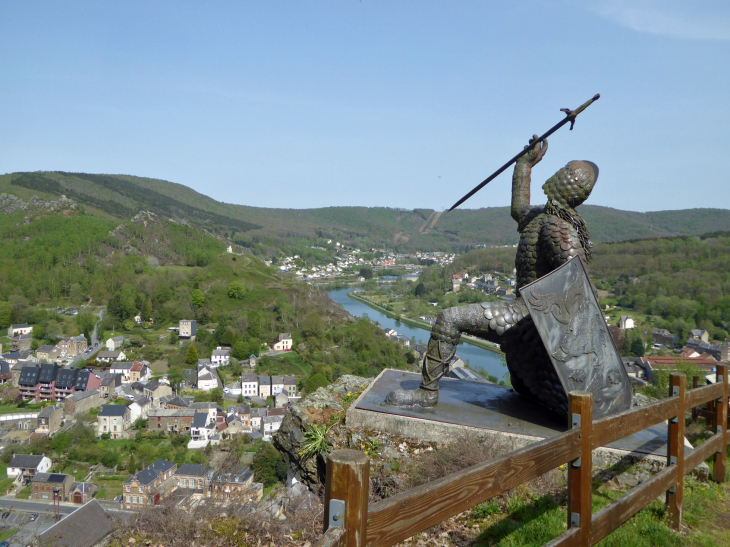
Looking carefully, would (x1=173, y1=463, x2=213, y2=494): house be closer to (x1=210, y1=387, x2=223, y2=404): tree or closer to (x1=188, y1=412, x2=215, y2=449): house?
(x1=188, y1=412, x2=215, y2=449): house

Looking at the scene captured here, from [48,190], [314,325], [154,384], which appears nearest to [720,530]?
[154,384]

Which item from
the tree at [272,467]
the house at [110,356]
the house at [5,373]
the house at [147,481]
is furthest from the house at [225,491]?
the house at [110,356]

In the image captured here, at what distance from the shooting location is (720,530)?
4137 millimetres

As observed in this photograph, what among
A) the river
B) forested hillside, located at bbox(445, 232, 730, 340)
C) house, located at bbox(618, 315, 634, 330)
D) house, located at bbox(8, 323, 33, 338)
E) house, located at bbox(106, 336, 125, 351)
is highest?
forested hillside, located at bbox(445, 232, 730, 340)

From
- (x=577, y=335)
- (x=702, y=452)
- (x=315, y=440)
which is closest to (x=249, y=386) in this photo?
(x=315, y=440)

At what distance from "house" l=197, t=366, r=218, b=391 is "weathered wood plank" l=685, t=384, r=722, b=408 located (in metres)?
53.6

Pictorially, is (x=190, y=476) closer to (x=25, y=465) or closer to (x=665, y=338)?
(x=25, y=465)

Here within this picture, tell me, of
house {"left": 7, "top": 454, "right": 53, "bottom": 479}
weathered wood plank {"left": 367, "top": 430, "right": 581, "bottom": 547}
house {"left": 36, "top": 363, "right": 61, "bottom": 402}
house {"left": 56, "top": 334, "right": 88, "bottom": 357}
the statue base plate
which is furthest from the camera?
house {"left": 56, "top": 334, "right": 88, "bottom": 357}

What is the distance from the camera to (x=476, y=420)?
5.77 metres

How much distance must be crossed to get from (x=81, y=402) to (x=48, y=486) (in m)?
18.1

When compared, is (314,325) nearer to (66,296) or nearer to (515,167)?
(66,296)

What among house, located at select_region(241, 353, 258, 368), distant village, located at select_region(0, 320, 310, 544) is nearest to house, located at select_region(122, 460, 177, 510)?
distant village, located at select_region(0, 320, 310, 544)

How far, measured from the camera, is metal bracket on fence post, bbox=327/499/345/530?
1672mm

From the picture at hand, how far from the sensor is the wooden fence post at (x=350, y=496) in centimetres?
167
